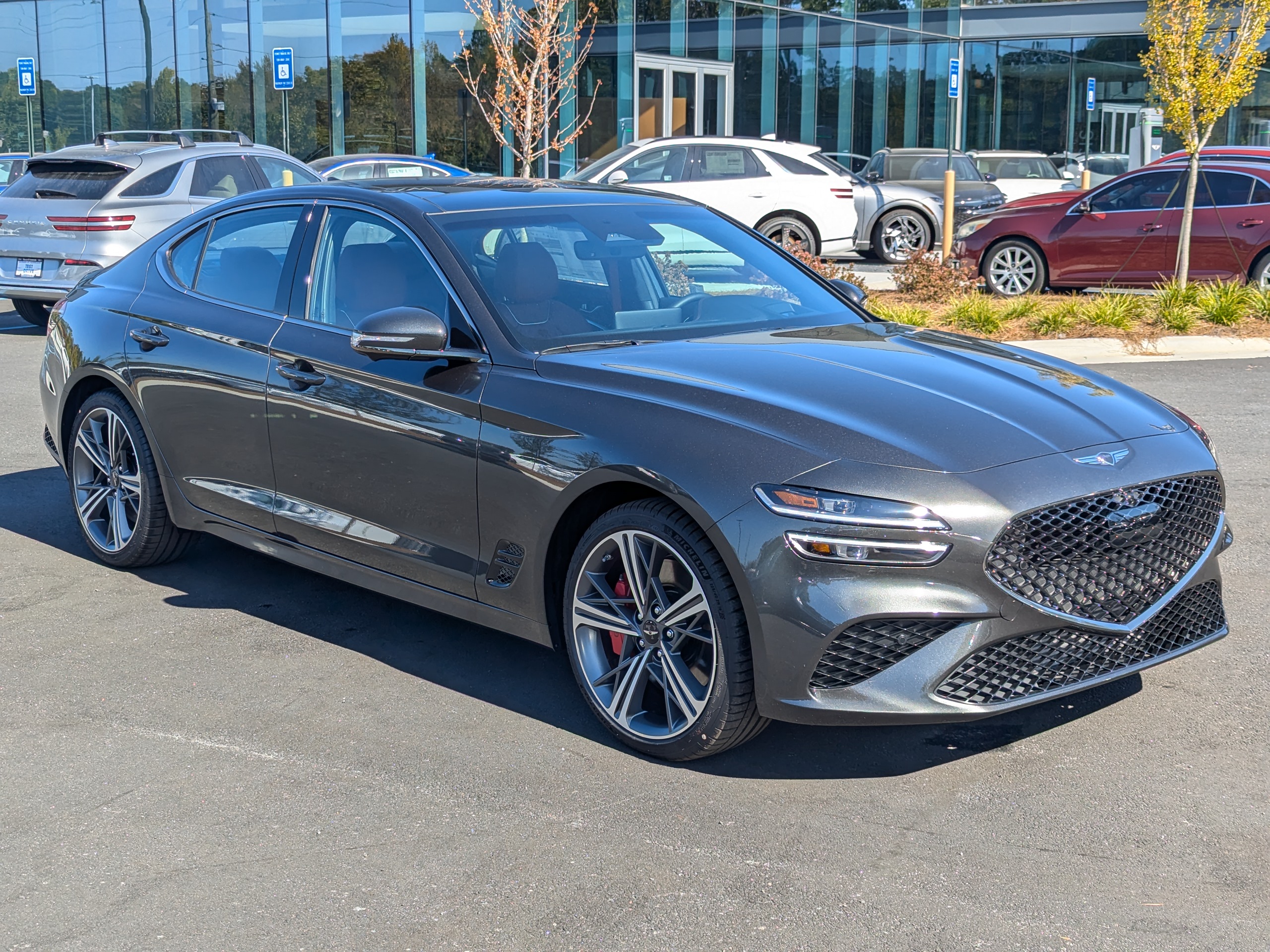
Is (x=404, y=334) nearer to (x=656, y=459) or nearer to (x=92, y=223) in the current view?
(x=656, y=459)

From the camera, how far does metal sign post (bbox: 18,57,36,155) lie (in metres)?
34.2

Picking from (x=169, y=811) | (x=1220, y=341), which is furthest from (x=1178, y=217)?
(x=169, y=811)

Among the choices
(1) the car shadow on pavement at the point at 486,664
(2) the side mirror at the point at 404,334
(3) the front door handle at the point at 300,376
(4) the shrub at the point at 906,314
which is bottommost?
(1) the car shadow on pavement at the point at 486,664

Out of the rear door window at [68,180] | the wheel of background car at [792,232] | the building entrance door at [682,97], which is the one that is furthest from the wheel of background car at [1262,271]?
the building entrance door at [682,97]

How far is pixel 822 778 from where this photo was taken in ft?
13.6

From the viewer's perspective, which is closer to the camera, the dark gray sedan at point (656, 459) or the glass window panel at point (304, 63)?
the dark gray sedan at point (656, 459)

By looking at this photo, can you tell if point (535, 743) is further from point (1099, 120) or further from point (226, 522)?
point (1099, 120)

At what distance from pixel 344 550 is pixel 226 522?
0.82 m

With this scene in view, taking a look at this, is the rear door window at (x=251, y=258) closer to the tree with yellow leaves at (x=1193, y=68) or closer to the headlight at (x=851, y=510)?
the headlight at (x=851, y=510)

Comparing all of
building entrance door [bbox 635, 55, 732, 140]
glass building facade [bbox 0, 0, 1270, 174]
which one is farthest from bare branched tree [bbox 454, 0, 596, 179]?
building entrance door [bbox 635, 55, 732, 140]

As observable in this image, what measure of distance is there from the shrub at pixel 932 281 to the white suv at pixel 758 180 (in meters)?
→ 3.32

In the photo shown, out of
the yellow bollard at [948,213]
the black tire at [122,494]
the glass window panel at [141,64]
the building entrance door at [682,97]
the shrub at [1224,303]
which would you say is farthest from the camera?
the glass window panel at [141,64]

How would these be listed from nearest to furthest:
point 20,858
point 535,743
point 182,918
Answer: point 182,918, point 20,858, point 535,743

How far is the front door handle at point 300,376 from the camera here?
5.16 meters
